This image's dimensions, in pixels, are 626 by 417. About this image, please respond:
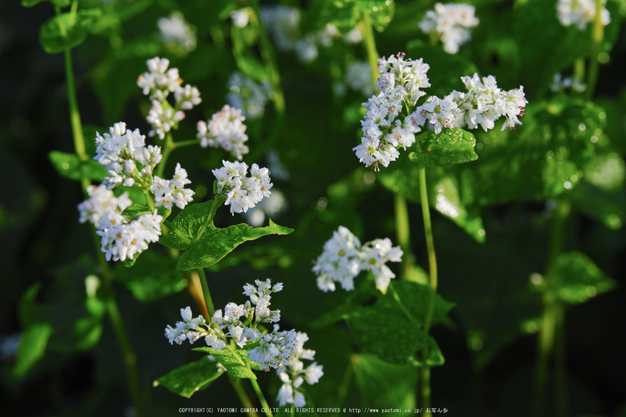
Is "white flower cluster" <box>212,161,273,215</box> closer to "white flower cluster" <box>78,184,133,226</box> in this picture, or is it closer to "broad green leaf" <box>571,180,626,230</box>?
"white flower cluster" <box>78,184,133,226</box>

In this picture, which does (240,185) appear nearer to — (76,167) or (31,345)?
(76,167)

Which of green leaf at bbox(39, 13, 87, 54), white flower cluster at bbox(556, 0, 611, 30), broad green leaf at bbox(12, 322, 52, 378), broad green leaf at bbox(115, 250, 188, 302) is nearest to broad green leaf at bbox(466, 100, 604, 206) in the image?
white flower cluster at bbox(556, 0, 611, 30)

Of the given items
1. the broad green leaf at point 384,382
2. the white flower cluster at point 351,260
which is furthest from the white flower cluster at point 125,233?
the broad green leaf at point 384,382

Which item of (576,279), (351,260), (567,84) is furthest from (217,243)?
(576,279)

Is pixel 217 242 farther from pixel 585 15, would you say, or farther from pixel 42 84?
pixel 42 84

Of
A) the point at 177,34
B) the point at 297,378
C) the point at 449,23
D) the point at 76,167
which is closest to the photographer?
the point at 297,378

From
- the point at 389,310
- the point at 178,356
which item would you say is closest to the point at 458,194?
the point at 389,310
